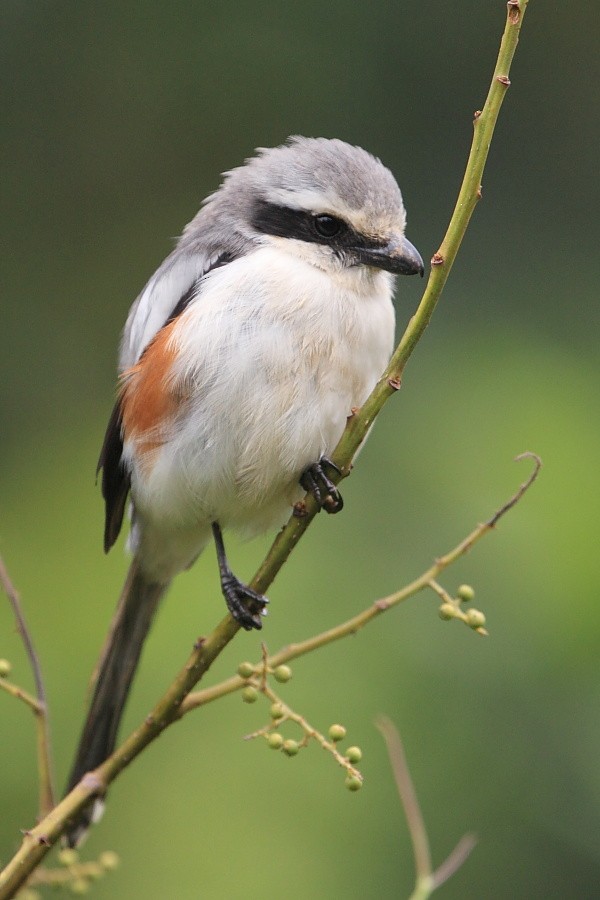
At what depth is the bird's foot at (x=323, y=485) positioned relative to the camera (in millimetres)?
2609

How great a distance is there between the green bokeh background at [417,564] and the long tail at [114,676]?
0.27m

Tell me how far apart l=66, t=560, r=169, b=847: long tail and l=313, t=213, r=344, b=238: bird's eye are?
1.17 meters

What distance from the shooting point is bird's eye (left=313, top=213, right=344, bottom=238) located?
294cm

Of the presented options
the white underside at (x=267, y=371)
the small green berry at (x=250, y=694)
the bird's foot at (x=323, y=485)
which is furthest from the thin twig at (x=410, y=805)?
the white underside at (x=267, y=371)

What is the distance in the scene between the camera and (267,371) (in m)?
2.76

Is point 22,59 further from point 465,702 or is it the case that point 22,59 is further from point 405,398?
point 465,702

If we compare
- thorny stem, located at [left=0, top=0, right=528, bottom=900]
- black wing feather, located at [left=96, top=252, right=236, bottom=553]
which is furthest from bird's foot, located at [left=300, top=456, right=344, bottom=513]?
black wing feather, located at [left=96, top=252, right=236, bottom=553]

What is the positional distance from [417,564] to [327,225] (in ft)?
4.23

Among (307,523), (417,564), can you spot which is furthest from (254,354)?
(417,564)

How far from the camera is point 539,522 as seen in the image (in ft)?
11.8

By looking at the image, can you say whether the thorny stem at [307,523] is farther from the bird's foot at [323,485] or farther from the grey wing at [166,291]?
the grey wing at [166,291]

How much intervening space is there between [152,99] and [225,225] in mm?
→ 3686

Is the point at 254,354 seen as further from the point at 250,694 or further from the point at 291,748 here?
the point at 291,748

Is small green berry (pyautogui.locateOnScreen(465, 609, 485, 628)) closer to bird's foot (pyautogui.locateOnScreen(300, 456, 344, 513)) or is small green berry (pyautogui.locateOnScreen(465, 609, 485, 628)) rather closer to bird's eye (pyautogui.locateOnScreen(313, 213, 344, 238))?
bird's foot (pyautogui.locateOnScreen(300, 456, 344, 513))
